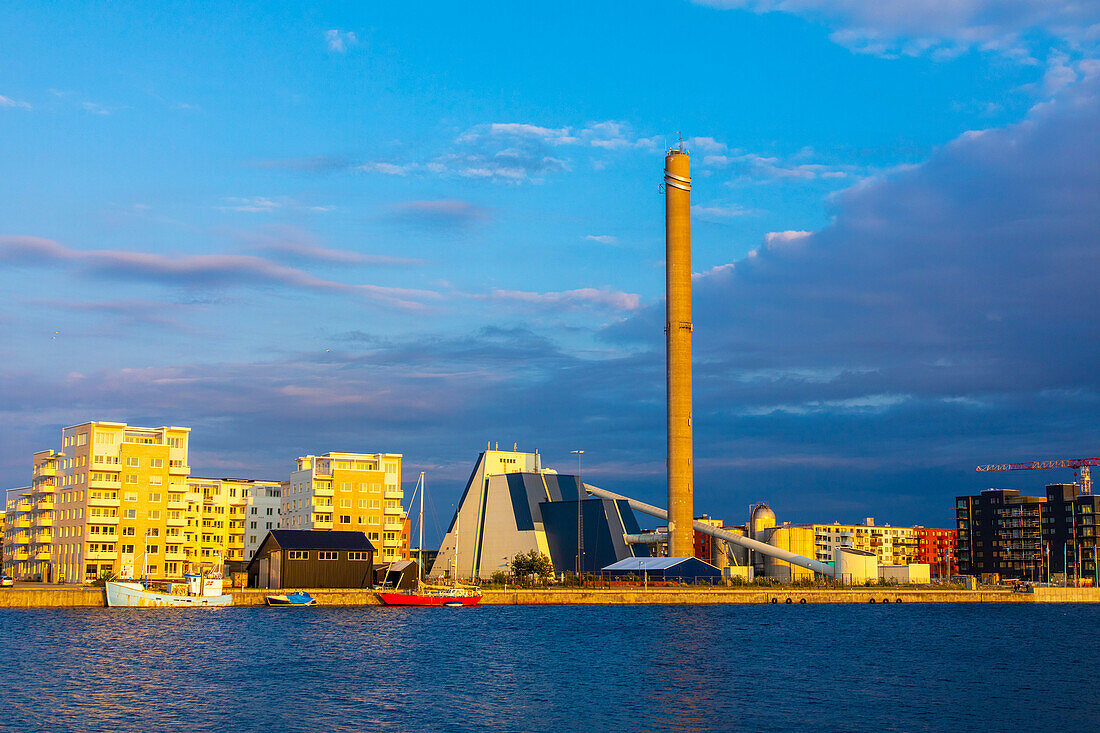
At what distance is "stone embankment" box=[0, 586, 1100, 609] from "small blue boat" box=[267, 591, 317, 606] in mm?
1205

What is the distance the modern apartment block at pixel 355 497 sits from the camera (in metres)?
154

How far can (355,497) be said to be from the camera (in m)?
156

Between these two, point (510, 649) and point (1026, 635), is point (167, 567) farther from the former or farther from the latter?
point (1026, 635)

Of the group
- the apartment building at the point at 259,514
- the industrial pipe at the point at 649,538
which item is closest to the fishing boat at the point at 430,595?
the industrial pipe at the point at 649,538

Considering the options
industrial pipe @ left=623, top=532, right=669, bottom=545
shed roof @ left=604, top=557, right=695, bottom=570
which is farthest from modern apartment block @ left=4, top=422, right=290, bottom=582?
industrial pipe @ left=623, top=532, right=669, bottom=545

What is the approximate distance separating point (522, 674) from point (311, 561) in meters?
63.4

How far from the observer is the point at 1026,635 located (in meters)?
106

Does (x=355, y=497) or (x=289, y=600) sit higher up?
(x=355, y=497)

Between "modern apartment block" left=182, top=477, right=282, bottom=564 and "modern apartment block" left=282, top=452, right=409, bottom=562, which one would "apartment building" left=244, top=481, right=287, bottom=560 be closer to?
"modern apartment block" left=182, top=477, right=282, bottom=564

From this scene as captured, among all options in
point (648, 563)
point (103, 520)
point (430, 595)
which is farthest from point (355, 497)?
point (648, 563)

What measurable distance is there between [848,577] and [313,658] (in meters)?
119

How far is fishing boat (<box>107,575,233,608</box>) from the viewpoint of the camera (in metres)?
116

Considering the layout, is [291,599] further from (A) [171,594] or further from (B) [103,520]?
(B) [103,520]

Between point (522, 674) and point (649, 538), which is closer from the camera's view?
point (522, 674)
